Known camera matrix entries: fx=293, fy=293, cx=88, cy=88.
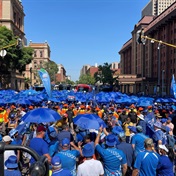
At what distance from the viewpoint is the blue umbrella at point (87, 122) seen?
23.6ft

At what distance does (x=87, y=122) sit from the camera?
24.0 ft

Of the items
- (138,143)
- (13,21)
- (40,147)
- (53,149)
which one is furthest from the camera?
(13,21)

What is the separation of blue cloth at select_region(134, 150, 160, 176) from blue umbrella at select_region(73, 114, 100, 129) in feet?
7.59

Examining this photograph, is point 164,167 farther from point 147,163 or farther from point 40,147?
point 40,147

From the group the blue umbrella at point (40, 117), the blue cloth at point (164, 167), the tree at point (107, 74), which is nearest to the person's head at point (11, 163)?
the blue cloth at point (164, 167)

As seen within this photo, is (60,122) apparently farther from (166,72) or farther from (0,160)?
(166,72)

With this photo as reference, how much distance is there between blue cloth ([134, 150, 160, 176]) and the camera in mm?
4906

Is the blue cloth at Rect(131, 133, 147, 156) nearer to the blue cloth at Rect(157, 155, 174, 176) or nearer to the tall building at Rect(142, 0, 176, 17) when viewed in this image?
the blue cloth at Rect(157, 155, 174, 176)

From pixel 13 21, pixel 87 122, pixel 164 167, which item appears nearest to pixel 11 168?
pixel 164 167

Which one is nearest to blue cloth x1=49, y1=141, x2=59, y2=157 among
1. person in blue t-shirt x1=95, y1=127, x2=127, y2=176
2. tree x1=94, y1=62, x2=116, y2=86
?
person in blue t-shirt x1=95, y1=127, x2=127, y2=176

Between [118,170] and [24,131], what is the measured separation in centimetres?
343

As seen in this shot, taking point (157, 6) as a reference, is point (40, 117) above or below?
below

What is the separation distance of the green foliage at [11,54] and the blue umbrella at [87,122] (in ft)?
112

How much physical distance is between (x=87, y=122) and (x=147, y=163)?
2.65 meters
